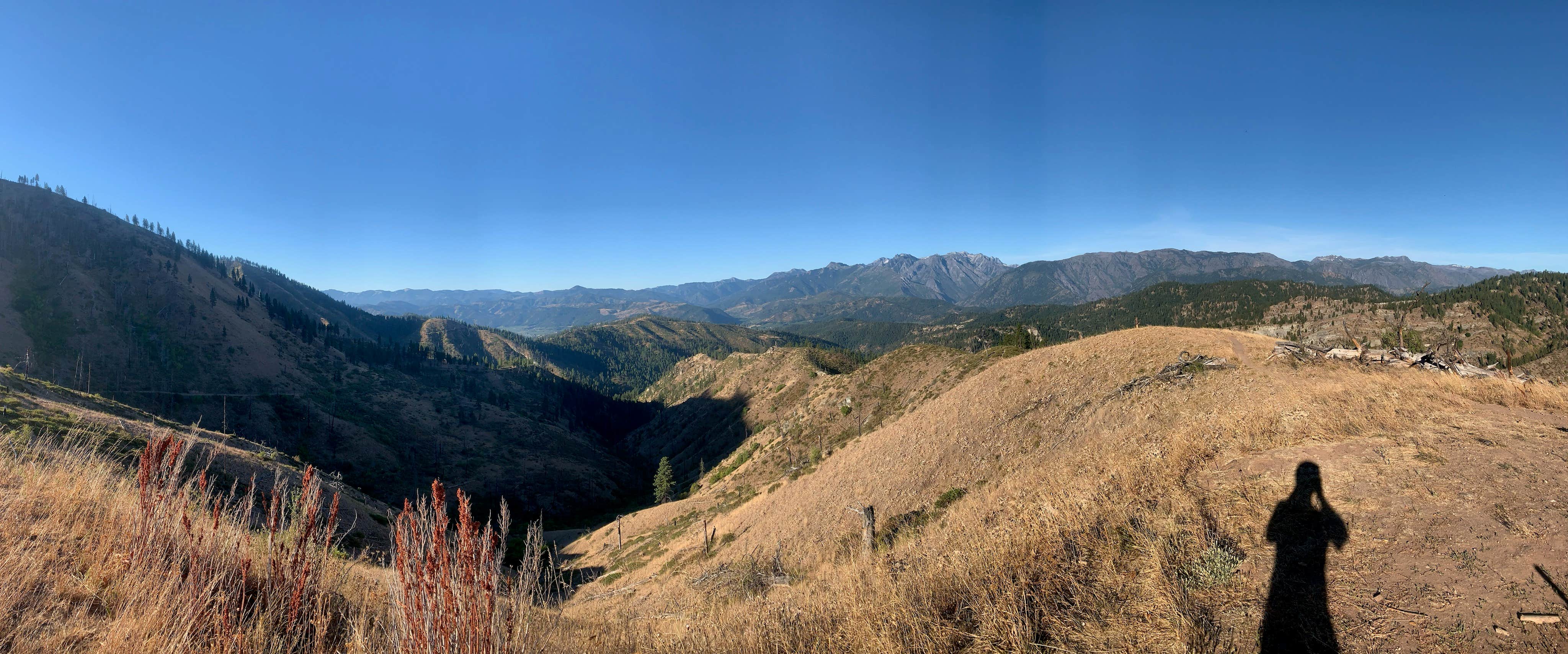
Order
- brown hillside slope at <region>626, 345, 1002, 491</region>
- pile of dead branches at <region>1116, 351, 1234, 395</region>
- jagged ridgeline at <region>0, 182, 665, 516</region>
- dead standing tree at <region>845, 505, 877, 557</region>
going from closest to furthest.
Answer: dead standing tree at <region>845, 505, 877, 557</region> < pile of dead branches at <region>1116, 351, 1234, 395</region> < brown hillside slope at <region>626, 345, 1002, 491</region> < jagged ridgeline at <region>0, 182, 665, 516</region>

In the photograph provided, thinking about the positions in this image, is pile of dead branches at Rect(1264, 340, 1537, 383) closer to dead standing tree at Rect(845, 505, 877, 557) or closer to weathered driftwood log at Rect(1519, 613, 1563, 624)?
weathered driftwood log at Rect(1519, 613, 1563, 624)

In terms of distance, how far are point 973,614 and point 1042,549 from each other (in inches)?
77.6

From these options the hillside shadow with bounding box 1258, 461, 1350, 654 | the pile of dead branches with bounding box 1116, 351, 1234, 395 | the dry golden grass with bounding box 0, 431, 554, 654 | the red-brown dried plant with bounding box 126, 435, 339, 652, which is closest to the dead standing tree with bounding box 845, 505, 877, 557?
the hillside shadow with bounding box 1258, 461, 1350, 654

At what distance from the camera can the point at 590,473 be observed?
299 ft

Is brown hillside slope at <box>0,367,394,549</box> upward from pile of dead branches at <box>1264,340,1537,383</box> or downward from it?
downward

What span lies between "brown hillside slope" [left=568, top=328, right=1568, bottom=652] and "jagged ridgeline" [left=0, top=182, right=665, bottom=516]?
86173 millimetres

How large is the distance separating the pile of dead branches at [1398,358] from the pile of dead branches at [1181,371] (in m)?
1.69

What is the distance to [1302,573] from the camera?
4906 mm

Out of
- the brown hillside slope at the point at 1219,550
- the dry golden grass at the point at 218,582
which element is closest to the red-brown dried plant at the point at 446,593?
the dry golden grass at the point at 218,582

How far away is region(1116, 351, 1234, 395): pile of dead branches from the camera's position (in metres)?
19.9

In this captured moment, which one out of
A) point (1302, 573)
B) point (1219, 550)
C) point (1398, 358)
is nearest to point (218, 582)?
point (1219, 550)

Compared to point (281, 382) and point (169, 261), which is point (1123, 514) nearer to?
point (281, 382)

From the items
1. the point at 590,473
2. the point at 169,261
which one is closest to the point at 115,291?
the point at 169,261

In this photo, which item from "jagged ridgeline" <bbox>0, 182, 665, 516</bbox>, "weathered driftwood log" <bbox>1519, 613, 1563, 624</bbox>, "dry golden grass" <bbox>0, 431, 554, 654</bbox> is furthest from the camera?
"jagged ridgeline" <bbox>0, 182, 665, 516</bbox>
